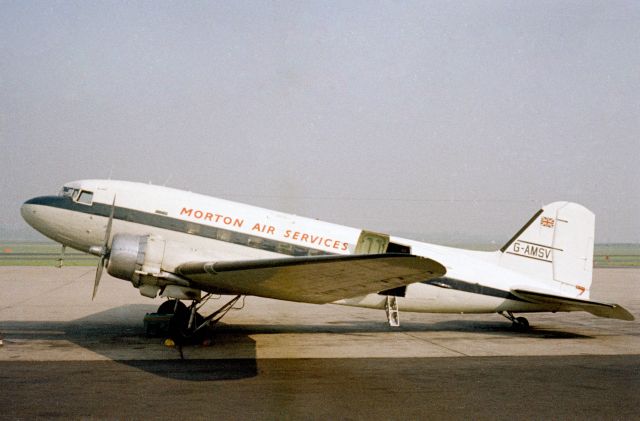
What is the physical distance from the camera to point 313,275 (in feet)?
29.5

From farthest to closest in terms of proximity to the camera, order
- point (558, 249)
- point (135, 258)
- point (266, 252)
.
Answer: point (558, 249) < point (266, 252) < point (135, 258)

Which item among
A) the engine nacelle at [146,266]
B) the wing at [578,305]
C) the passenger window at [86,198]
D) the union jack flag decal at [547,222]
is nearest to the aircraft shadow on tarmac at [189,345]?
the wing at [578,305]

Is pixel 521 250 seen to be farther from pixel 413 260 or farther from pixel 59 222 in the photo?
pixel 59 222

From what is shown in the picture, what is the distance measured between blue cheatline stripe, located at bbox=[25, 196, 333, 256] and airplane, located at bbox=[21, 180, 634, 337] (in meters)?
0.02

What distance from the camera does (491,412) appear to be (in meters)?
6.76

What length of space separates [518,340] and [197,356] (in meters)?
7.77

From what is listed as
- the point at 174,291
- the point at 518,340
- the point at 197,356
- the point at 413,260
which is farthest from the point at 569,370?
the point at 174,291

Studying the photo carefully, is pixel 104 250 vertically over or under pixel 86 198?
under

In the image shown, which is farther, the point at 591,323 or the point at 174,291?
the point at 591,323

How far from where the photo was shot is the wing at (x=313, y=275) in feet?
25.6

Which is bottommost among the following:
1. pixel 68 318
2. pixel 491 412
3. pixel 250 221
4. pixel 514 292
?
pixel 68 318

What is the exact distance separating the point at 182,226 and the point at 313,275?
4.56m

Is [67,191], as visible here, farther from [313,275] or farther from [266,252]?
[313,275]

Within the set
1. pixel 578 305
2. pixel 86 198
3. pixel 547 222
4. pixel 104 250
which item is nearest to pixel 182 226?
pixel 104 250
